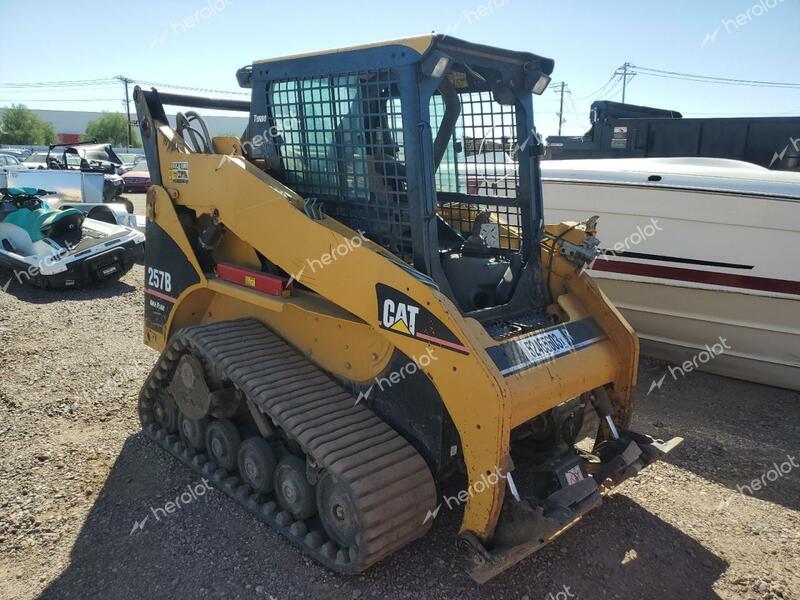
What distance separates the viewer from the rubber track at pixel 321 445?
2.95 meters

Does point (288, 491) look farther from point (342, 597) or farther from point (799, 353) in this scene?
point (799, 353)

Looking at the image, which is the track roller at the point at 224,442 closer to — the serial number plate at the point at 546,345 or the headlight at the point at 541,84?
the serial number plate at the point at 546,345

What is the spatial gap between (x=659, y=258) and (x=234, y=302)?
12.5ft

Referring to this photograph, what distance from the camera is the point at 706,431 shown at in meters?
4.80

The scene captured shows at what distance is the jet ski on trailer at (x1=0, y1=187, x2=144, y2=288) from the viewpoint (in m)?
8.34

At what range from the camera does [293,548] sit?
131 inches

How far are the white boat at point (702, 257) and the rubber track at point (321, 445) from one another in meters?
3.66

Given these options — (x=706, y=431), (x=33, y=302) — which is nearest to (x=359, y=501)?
(x=706, y=431)
